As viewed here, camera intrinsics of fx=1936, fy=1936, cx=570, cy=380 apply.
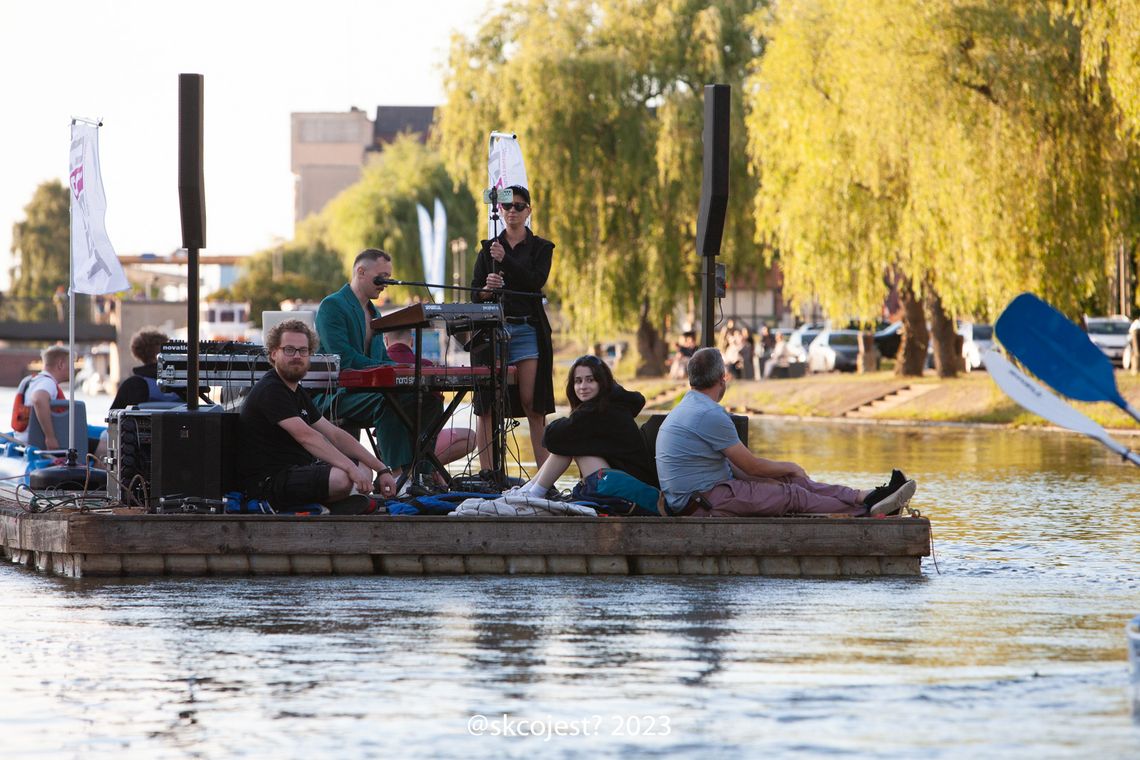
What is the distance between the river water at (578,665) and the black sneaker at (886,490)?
61cm

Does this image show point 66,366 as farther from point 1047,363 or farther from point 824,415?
point 824,415

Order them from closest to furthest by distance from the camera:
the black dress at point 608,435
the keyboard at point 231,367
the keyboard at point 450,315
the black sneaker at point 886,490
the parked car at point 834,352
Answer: the black sneaker at point 886,490
the black dress at point 608,435
the keyboard at point 450,315
the keyboard at point 231,367
the parked car at point 834,352

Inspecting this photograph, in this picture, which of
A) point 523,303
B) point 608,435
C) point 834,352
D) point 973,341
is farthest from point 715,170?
point 834,352

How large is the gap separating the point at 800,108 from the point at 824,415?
751cm

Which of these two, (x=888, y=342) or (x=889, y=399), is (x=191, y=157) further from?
(x=888, y=342)

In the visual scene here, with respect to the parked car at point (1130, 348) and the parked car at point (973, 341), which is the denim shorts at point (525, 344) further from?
the parked car at point (973, 341)

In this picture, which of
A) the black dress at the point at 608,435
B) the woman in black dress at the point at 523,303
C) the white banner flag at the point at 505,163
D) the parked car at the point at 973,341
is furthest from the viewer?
the parked car at the point at 973,341

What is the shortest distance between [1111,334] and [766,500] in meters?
40.4

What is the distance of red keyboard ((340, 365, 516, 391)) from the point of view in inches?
510

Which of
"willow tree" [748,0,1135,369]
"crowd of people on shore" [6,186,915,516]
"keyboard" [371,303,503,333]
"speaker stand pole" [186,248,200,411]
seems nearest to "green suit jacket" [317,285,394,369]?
"crowd of people on shore" [6,186,915,516]

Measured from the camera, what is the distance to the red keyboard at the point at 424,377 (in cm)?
1295

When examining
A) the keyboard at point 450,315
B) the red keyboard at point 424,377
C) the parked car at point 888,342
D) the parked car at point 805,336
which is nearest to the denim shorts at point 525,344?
the red keyboard at point 424,377

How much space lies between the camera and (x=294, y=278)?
116 metres

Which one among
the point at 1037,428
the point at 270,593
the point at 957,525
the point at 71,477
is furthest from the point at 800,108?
the point at 270,593
